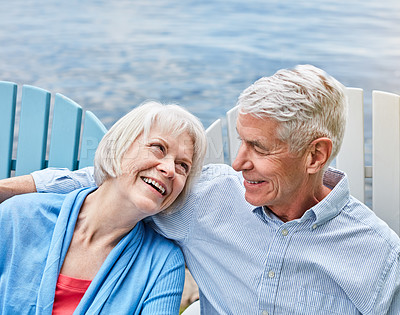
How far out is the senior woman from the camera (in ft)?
5.32

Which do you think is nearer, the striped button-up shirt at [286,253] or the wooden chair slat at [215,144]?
the striped button-up shirt at [286,253]

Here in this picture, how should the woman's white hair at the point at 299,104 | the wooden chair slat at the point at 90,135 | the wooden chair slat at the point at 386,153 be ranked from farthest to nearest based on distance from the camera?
the wooden chair slat at the point at 386,153 < the wooden chair slat at the point at 90,135 < the woman's white hair at the point at 299,104

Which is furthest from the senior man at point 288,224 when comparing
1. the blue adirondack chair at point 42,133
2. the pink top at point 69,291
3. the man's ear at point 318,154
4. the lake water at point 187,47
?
the lake water at point 187,47

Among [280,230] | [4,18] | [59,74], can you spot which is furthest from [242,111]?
[4,18]

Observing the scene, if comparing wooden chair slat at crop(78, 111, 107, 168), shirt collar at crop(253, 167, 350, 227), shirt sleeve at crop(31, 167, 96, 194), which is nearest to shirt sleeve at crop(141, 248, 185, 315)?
shirt collar at crop(253, 167, 350, 227)

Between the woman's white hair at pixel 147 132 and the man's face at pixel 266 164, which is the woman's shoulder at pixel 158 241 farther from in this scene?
the man's face at pixel 266 164

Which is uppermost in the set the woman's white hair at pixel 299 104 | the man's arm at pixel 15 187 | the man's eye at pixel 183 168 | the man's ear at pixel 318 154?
the woman's white hair at pixel 299 104

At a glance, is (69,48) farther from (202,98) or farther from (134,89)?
(202,98)

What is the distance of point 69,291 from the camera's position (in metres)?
1.67

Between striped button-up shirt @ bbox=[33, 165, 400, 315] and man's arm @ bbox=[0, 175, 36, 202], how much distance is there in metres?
0.45

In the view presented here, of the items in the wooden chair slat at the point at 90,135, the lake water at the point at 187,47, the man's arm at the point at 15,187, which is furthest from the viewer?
the lake water at the point at 187,47

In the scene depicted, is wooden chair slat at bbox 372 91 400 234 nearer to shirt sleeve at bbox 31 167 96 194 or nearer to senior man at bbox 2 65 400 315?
senior man at bbox 2 65 400 315

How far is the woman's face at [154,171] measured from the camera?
159cm

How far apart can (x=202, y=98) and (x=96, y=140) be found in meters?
2.91
